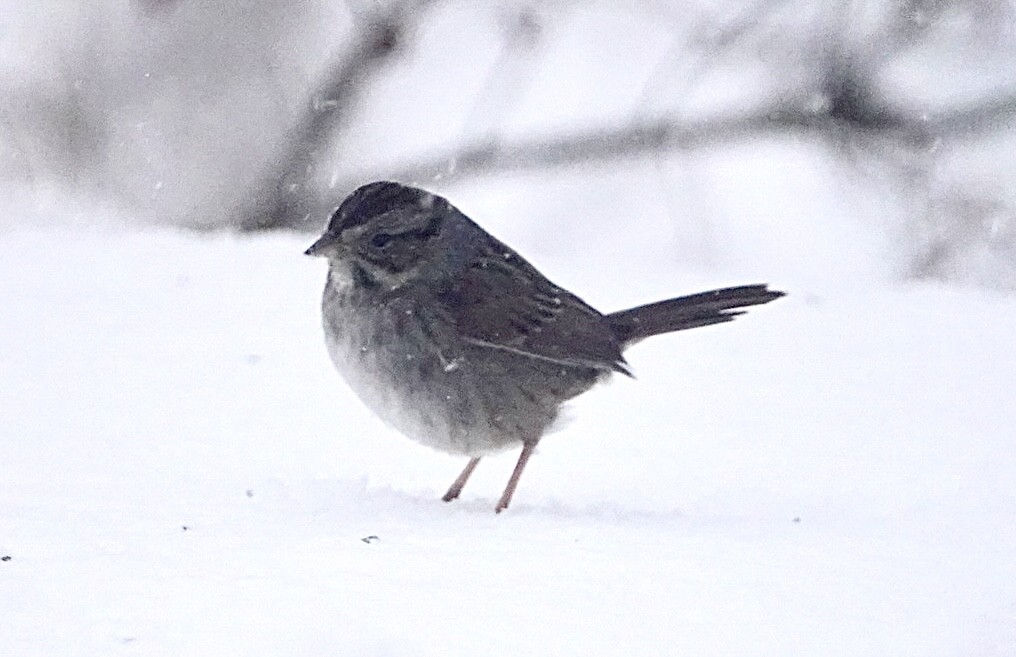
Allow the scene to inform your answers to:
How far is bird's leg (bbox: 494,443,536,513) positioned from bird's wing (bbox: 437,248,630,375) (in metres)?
0.24

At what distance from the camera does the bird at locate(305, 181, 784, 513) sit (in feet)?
14.6

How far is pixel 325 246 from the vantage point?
14.7 ft

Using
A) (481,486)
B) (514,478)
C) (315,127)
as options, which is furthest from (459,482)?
(315,127)

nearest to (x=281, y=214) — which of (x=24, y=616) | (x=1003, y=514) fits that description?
(x=1003, y=514)

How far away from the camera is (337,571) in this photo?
10.8ft

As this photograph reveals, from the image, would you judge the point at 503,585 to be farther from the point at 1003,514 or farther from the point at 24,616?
the point at 1003,514

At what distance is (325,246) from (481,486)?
0.83m

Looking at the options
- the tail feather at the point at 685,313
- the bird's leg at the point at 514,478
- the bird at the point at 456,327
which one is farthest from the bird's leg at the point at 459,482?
the tail feather at the point at 685,313

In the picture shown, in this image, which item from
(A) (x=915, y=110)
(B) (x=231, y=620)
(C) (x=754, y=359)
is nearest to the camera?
(B) (x=231, y=620)

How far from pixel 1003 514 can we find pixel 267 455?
6.02 ft

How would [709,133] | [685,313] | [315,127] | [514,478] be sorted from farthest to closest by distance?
[709,133], [315,127], [685,313], [514,478]

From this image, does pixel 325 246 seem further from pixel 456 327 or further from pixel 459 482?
pixel 459 482

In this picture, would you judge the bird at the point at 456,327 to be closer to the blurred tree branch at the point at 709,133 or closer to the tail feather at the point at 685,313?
the tail feather at the point at 685,313

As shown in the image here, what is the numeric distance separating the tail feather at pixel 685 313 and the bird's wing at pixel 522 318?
63 mm
